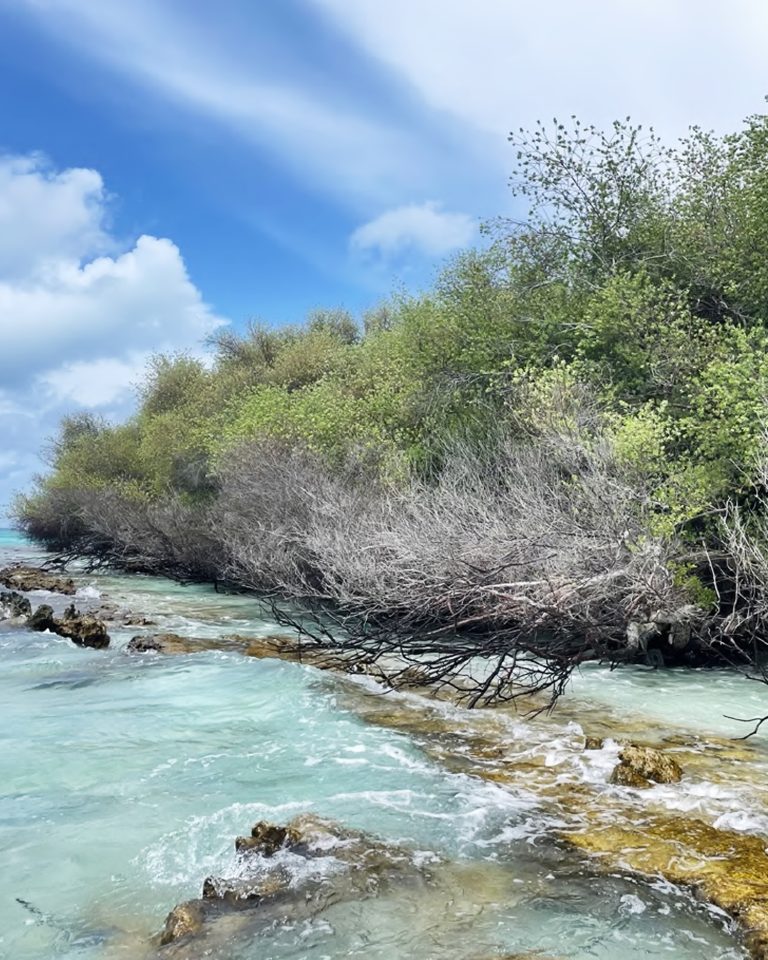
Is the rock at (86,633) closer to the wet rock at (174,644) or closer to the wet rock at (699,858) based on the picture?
the wet rock at (174,644)

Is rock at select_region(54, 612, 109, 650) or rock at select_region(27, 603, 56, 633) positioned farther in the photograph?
rock at select_region(27, 603, 56, 633)

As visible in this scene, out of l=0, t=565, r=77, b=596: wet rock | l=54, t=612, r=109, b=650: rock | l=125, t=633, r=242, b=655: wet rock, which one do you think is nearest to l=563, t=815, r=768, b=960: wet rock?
l=125, t=633, r=242, b=655: wet rock

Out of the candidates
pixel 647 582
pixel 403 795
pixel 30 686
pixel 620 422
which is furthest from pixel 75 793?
pixel 620 422

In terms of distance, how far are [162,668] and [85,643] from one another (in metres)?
3.17

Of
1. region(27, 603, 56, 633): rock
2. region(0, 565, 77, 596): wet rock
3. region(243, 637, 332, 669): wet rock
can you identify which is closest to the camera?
region(243, 637, 332, 669): wet rock

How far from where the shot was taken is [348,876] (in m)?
6.04

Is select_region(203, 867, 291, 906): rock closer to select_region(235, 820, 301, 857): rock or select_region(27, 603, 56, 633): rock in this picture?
select_region(235, 820, 301, 857): rock

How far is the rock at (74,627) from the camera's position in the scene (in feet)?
55.0

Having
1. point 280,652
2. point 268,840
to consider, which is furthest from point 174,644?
point 268,840

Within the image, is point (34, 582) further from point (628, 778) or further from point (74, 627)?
point (628, 778)

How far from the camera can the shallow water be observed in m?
5.32

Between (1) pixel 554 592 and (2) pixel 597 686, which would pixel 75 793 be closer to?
(1) pixel 554 592

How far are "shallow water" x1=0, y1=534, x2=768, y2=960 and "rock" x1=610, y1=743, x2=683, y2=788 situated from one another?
0.65 ft

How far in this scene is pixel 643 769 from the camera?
8.02 meters
